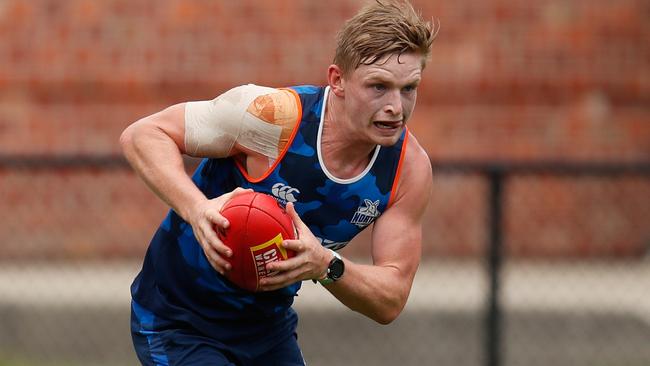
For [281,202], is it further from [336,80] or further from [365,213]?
[336,80]

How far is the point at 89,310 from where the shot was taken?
9.14 metres

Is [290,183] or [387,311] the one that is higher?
[290,183]

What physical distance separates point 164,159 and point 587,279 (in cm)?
574

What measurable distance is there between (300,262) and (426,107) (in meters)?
6.42

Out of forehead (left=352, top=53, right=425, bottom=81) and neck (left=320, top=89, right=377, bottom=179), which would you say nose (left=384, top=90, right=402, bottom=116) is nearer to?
forehead (left=352, top=53, right=425, bottom=81)

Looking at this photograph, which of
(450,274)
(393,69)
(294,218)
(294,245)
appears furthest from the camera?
(450,274)

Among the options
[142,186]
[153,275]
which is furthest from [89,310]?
[153,275]

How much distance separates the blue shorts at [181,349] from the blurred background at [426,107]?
180 inches

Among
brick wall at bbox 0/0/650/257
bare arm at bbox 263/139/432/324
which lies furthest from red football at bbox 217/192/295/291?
brick wall at bbox 0/0/650/257

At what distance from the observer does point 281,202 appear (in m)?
4.80

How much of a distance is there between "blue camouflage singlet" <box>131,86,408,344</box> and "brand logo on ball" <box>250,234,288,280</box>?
0.51 m

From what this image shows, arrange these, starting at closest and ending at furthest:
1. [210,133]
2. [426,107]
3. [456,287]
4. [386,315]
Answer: [210,133] < [386,315] < [456,287] < [426,107]

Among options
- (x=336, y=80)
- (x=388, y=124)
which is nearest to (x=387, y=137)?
(x=388, y=124)

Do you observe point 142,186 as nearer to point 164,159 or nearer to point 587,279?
point 587,279
